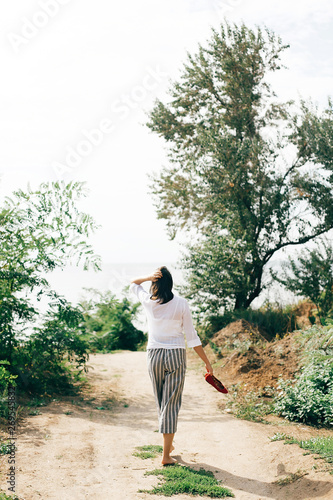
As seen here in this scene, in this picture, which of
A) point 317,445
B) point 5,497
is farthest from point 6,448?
point 317,445

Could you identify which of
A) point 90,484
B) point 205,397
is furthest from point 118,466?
point 205,397

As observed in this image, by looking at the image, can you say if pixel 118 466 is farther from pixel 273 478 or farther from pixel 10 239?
pixel 10 239

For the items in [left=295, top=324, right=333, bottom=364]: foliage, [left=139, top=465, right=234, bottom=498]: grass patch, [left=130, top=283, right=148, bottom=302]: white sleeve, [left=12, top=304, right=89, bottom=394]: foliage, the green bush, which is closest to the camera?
[left=139, top=465, right=234, bottom=498]: grass patch

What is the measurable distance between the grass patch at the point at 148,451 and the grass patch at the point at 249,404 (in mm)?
1953

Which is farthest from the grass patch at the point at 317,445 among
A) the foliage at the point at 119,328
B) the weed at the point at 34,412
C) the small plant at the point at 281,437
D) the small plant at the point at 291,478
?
the foliage at the point at 119,328

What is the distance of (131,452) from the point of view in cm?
551

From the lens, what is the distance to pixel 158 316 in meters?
4.85

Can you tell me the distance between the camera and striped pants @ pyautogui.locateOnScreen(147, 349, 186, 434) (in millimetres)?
4789

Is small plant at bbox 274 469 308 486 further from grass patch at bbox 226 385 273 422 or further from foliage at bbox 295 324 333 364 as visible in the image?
foliage at bbox 295 324 333 364

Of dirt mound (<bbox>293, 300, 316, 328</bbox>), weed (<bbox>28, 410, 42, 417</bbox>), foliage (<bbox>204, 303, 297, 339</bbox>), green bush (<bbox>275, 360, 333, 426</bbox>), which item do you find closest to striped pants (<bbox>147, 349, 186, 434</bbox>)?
green bush (<bbox>275, 360, 333, 426</bbox>)

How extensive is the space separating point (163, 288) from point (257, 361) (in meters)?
5.27

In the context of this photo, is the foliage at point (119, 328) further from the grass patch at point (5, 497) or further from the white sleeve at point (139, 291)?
the grass patch at point (5, 497)

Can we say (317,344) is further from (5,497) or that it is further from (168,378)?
(5,497)

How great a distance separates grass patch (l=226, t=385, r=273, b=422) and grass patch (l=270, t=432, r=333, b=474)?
Answer: 1.09 meters
